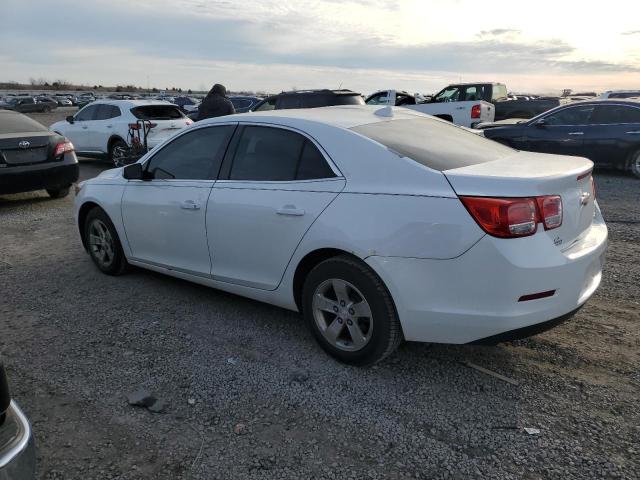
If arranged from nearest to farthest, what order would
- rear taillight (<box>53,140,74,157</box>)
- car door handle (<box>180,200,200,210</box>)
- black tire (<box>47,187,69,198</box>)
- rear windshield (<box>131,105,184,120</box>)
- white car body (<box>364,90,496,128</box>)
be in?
car door handle (<box>180,200,200,210</box>) → rear taillight (<box>53,140,74,157</box>) → black tire (<box>47,187,69,198</box>) → rear windshield (<box>131,105,184,120</box>) → white car body (<box>364,90,496,128</box>)

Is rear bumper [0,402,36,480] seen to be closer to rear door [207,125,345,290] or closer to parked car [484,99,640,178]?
rear door [207,125,345,290]

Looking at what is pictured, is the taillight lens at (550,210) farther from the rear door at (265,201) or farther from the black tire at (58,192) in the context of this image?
the black tire at (58,192)

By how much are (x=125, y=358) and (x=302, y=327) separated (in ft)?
4.13

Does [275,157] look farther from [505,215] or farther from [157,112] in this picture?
[157,112]

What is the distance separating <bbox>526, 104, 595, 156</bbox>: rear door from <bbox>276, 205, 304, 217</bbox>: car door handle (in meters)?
8.90

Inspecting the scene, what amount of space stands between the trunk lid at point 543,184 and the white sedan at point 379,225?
1cm

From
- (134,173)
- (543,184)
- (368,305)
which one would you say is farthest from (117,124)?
(543,184)

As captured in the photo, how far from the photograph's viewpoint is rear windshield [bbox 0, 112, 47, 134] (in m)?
8.47

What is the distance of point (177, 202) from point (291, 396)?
1.94 meters

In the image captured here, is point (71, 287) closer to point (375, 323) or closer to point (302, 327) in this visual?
point (302, 327)

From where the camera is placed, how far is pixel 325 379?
3.34 metres

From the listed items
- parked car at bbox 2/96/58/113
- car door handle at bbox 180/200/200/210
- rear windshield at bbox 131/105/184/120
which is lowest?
car door handle at bbox 180/200/200/210

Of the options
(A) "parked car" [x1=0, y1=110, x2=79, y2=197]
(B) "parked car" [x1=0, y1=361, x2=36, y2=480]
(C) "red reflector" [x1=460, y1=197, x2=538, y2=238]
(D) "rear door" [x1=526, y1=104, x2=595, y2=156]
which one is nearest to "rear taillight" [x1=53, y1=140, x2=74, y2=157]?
(A) "parked car" [x1=0, y1=110, x2=79, y2=197]

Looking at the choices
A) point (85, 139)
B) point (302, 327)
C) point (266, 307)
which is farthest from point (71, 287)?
point (85, 139)
